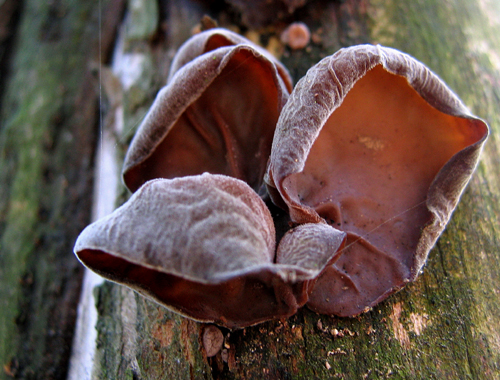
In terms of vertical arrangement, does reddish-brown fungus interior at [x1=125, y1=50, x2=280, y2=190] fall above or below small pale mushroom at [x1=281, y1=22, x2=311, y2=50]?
below

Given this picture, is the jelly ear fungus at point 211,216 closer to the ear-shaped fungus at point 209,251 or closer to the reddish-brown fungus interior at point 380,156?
the ear-shaped fungus at point 209,251

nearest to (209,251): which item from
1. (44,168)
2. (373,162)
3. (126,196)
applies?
(373,162)

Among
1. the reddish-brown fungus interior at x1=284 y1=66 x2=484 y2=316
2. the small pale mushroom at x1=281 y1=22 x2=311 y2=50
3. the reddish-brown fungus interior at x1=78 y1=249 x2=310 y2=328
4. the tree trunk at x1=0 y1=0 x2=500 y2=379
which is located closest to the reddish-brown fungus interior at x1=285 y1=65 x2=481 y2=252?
the reddish-brown fungus interior at x1=284 y1=66 x2=484 y2=316

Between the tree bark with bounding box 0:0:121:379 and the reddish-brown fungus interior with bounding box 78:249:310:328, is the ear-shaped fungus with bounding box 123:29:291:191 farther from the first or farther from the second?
the tree bark with bounding box 0:0:121:379

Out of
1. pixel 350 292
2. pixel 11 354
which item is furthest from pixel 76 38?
pixel 350 292

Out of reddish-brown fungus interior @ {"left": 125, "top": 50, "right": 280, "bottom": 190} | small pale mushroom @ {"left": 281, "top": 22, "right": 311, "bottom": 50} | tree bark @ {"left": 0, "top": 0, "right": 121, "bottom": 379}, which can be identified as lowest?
tree bark @ {"left": 0, "top": 0, "right": 121, "bottom": 379}

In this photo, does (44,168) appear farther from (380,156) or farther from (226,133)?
(380,156)

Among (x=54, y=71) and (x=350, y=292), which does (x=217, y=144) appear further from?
(x=54, y=71)
